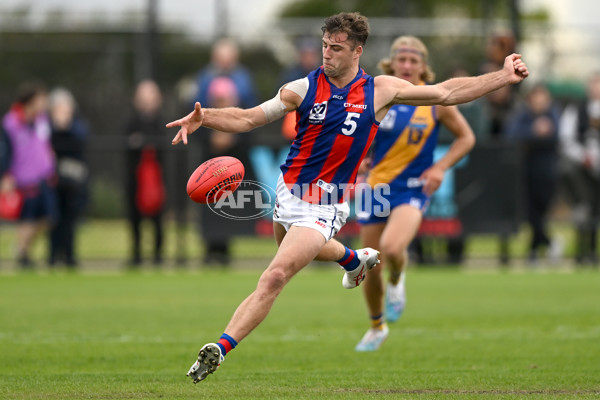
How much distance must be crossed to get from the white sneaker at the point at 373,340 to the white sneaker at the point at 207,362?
8.93 feet

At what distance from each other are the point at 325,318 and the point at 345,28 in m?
4.57

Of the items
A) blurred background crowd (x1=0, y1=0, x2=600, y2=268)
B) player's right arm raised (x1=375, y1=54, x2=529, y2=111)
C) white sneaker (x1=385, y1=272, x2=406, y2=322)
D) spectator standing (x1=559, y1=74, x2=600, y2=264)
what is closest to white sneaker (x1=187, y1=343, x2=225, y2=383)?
player's right arm raised (x1=375, y1=54, x2=529, y2=111)

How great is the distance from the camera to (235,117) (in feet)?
22.2

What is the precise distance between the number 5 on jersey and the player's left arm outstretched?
2.32 meters

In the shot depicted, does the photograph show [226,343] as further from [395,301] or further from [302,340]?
[395,301]

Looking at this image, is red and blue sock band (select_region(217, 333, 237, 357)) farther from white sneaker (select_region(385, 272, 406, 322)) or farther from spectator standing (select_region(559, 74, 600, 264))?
spectator standing (select_region(559, 74, 600, 264))

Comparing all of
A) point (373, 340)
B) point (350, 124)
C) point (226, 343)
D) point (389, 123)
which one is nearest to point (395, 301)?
point (373, 340)

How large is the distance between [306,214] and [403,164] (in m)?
2.58

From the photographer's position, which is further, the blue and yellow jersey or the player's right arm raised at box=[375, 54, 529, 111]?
the blue and yellow jersey

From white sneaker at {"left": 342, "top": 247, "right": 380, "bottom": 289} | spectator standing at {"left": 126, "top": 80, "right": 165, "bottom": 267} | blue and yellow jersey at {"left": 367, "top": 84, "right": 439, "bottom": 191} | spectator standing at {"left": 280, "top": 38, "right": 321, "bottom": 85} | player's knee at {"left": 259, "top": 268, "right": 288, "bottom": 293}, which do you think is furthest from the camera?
spectator standing at {"left": 126, "top": 80, "right": 165, "bottom": 267}

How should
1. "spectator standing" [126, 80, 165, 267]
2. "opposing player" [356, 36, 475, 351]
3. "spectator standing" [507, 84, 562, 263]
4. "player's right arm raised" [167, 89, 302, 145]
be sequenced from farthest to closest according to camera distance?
1. "spectator standing" [507, 84, 562, 263]
2. "spectator standing" [126, 80, 165, 267]
3. "opposing player" [356, 36, 475, 351]
4. "player's right arm raised" [167, 89, 302, 145]

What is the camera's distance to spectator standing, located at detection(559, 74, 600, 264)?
16.8 m

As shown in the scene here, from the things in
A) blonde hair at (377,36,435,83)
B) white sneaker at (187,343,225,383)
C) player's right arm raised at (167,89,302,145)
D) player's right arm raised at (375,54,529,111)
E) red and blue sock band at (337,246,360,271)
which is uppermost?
blonde hair at (377,36,435,83)

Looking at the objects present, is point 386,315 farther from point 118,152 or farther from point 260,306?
point 118,152
